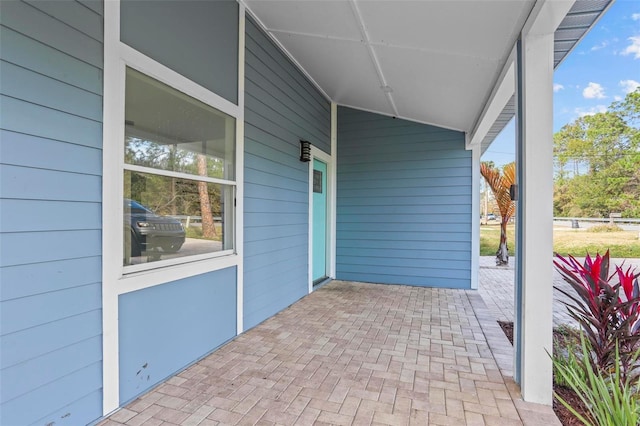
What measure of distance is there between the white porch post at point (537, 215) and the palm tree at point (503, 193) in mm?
6024

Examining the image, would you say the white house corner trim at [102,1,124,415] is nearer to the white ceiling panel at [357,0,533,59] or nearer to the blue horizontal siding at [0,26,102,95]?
the blue horizontal siding at [0,26,102,95]

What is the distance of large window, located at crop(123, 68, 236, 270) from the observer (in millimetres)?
1954

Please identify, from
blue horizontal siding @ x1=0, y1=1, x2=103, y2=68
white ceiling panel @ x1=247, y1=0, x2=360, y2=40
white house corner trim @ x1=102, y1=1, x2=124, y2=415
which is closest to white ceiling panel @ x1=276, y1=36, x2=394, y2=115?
white ceiling panel @ x1=247, y1=0, x2=360, y2=40

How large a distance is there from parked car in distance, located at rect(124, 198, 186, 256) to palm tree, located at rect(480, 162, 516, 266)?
7.29 metres

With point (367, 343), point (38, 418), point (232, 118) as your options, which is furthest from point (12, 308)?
point (367, 343)

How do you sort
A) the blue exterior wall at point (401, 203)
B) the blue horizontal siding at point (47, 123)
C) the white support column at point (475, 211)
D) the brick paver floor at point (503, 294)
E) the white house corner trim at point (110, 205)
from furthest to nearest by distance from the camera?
the blue exterior wall at point (401, 203)
the white support column at point (475, 211)
the brick paver floor at point (503, 294)
the white house corner trim at point (110, 205)
the blue horizontal siding at point (47, 123)

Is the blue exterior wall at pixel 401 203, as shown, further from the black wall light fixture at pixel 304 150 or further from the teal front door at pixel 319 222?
the black wall light fixture at pixel 304 150

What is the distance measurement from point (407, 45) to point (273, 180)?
78.3 inches

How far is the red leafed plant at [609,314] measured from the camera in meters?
1.84

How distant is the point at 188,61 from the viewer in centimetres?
235

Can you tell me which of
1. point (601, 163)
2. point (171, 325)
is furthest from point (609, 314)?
point (601, 163)

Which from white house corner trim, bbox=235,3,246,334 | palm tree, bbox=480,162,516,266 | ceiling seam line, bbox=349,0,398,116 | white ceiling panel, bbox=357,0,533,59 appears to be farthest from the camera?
palm tree, bbox=480,162,516,266

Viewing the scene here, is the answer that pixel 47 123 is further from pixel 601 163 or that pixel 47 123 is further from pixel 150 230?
pixel 601 163

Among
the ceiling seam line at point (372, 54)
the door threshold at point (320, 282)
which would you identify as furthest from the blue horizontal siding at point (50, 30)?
the door threshold at point (320, 282)
